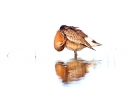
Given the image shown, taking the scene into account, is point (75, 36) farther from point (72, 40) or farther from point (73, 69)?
point (73, 69)

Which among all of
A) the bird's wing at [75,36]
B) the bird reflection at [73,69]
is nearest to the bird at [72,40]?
the bird's wing at [75,36]

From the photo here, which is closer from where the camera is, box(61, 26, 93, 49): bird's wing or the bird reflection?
the bird reflection

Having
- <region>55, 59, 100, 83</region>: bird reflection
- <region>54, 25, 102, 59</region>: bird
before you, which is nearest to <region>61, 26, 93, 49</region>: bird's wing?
<region>54, 25, 102, 59</region>: bird

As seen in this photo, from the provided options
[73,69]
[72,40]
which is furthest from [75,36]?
[73,69]

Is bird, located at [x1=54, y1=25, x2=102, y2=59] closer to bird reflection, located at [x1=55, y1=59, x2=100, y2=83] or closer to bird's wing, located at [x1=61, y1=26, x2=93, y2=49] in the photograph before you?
bird's wing, located at [x1=61, y1=26, x2=93, y2=49]

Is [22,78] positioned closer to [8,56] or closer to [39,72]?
[39,72]

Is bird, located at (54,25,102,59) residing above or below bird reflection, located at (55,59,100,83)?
above

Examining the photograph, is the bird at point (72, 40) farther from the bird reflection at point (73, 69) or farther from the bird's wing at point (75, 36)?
the bird reflection at point (73, 69)

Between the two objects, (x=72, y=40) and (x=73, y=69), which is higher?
(x=72, y=40)

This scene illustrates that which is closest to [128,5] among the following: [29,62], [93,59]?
[93,59]
